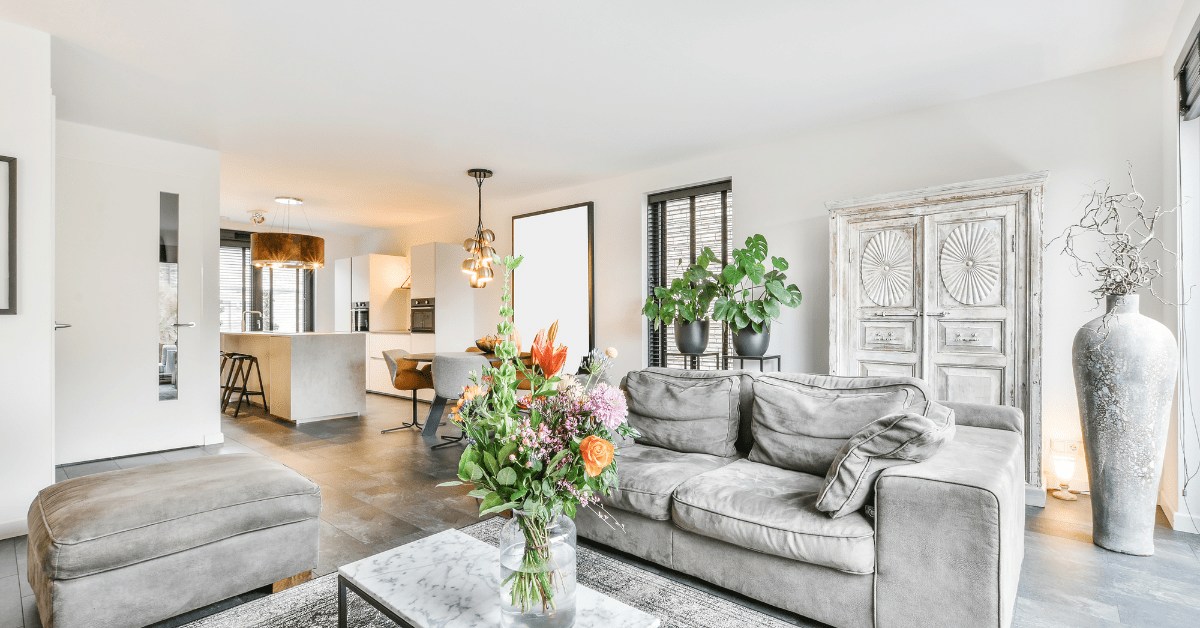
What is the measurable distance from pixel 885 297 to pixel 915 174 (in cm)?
98

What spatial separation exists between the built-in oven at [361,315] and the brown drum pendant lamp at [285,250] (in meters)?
2.22

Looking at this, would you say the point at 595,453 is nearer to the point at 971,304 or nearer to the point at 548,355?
the point at 548,355

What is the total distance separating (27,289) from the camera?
2973 millimetres

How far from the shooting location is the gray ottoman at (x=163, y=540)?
1.85 meters

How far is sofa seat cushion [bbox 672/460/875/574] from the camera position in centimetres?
191

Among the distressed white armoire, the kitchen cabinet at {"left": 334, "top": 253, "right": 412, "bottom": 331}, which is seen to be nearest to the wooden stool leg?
the kitchen cabinet at {"left": 334, "top": 253, "right": 412, "bottom": 331}

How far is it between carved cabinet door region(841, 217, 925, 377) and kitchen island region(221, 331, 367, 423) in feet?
16.4

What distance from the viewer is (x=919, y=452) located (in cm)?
195

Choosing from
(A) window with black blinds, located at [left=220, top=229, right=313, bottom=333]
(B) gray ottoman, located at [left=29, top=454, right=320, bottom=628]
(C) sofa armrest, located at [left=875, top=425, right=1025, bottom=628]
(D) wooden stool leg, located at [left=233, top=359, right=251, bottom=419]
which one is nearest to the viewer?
(C) sofa armrest, located at [left=875, top=425, right=1025, bottom=628]

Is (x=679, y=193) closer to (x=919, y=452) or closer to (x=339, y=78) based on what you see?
(x=339, y=78)

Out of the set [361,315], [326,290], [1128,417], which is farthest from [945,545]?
[326,290]

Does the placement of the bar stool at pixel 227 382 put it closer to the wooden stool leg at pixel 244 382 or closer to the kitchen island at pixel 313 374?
the wooden stool leg at pixel 244 382

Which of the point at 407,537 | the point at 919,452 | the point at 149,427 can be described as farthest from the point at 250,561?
the point at 149,427

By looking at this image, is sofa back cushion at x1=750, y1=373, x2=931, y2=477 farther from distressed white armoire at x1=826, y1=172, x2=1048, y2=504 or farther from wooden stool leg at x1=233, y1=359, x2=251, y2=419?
wooden stool leg at x1=233, y1=359, x2=251, y2=419
